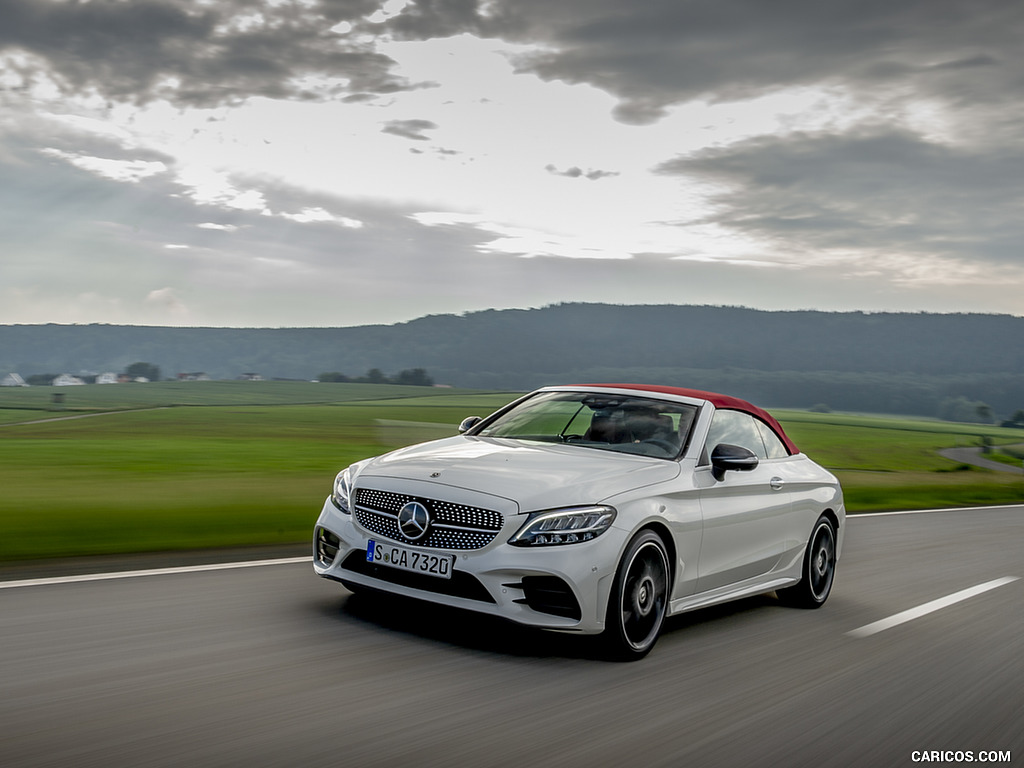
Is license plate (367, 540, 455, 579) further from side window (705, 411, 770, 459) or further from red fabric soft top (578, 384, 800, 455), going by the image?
red fabric soft top (578, 384, 800, 455)

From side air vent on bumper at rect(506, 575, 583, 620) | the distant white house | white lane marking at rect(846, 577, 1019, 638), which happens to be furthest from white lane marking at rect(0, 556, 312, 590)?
the distant white house

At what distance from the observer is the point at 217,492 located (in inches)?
581

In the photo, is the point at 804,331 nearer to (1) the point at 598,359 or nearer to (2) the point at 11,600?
(1) the point at 598,359

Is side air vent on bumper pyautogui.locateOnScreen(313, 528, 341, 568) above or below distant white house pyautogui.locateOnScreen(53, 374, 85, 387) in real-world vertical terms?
above

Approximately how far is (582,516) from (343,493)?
152cm

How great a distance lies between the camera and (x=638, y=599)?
5.42 m

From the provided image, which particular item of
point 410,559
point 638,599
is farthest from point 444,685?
point 638,599

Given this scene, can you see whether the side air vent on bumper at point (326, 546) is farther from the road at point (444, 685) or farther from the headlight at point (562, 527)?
the headlight at point (562, 527)

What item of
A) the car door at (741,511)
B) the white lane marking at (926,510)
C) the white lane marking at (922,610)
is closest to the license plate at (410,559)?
the car door at (741,511)

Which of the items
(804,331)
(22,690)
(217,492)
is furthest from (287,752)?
(804,331)

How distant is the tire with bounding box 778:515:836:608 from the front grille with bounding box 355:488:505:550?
10.5 ft

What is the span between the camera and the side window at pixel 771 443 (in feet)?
24.1

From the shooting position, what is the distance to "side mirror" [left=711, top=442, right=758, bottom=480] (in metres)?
6.07

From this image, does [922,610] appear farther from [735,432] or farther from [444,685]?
[444,685]
